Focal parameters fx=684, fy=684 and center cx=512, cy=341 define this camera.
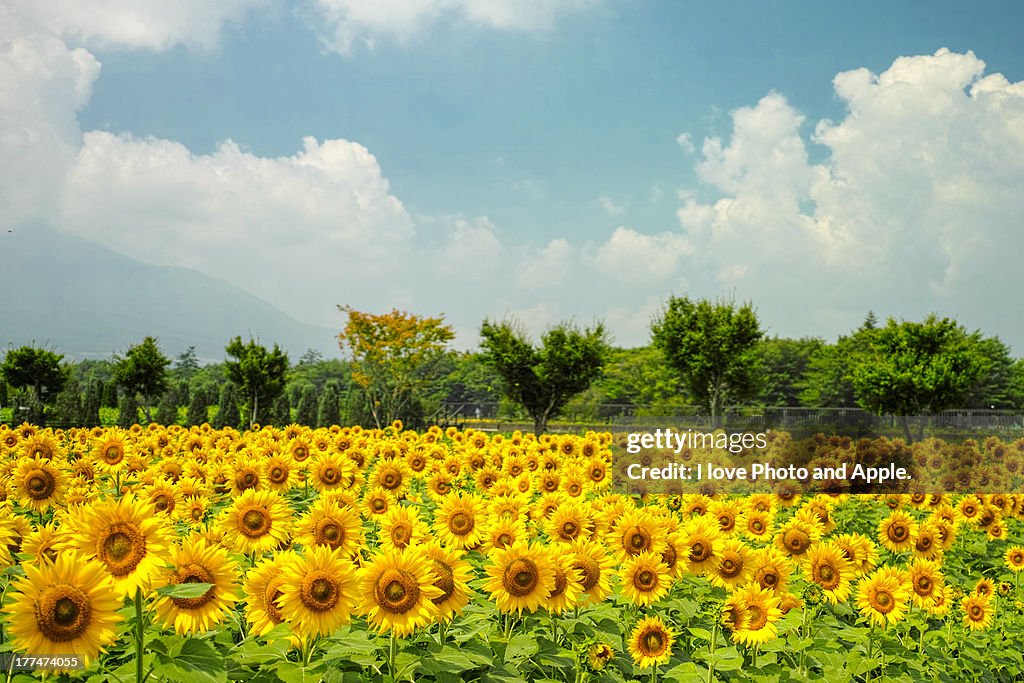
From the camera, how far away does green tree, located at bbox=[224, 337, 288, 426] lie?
2921 centimetres

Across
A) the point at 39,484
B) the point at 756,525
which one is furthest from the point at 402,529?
the point at 756,525

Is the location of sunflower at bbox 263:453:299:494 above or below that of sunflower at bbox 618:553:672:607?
above

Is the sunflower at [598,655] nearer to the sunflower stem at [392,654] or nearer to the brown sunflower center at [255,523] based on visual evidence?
the sunflower stem at [392,654]

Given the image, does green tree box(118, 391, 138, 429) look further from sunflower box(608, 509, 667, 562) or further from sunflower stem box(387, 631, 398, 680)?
sunflower stem box(387, 631, 398, 680)

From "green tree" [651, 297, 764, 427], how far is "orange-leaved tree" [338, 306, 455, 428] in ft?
37.7

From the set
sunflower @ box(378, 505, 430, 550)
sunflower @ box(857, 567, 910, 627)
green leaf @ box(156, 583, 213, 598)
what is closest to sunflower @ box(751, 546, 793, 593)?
sunflower @ box(857, 567, 910, 627)

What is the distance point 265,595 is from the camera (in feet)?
8.71

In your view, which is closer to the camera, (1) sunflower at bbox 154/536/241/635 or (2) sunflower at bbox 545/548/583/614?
(1) sunflower at bbox 154/536/241/635

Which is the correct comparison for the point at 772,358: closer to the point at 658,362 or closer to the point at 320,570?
the point at 658,362

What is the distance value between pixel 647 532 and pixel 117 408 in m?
42.9

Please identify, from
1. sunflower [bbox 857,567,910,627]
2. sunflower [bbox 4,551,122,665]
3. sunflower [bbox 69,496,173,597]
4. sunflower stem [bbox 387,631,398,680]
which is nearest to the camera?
sunflower [bbox 4,551,122,665]

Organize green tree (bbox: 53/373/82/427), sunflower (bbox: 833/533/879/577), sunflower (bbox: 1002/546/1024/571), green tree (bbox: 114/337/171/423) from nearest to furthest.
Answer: sunflower (bbox: 833/533/879/577) → sunflower (bbox: 1002/546/1024/571) → green tree (bbox: 53/373/82/427) → green tree (bbox: 114/337/171/423)

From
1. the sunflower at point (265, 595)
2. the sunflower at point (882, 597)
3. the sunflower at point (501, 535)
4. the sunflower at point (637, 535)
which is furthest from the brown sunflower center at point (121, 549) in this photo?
the sunflower at point (882, 597)

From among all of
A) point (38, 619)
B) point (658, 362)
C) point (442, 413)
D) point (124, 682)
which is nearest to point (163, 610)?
point (124, 682)
